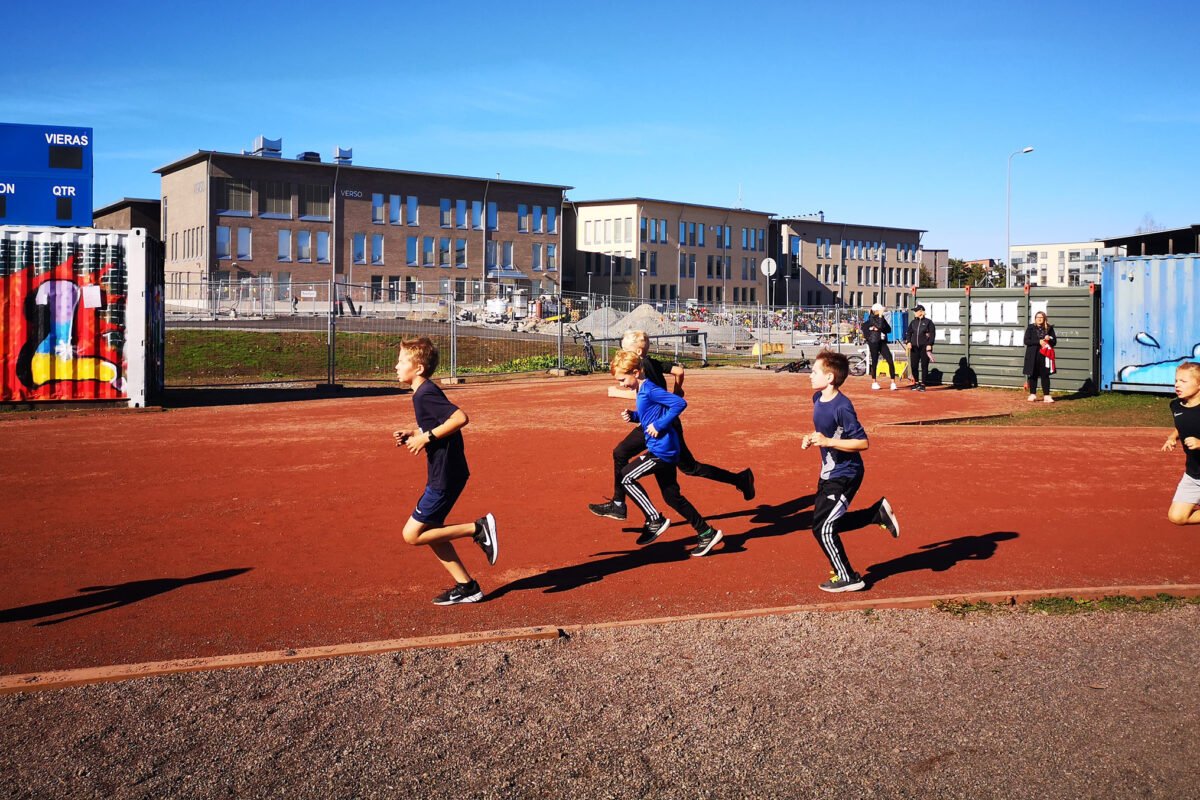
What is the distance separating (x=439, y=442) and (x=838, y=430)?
2790 mm

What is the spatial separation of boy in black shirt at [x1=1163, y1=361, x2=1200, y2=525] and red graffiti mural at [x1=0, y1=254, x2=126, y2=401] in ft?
59.8

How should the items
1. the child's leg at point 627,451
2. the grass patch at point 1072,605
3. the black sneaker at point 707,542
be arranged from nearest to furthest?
the grass patch at point 1072,605, the black sneaker at point 707,542, the child's leg at point 627,451

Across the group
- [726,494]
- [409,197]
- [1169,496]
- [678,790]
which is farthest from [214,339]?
[409,197]

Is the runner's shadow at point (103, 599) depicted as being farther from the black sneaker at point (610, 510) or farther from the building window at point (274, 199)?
the building window at point (274, 199)

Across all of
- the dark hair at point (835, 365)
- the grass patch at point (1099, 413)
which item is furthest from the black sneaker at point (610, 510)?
the grass patch at point (1099, 413)

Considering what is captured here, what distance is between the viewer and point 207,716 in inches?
202

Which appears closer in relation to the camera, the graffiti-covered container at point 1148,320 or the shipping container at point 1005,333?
the graffiti-covered container at point 1148,320

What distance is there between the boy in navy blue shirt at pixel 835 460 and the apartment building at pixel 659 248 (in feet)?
240

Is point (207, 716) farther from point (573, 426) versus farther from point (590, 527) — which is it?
point (573, 426)

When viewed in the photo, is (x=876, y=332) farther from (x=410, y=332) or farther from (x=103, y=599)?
(x=103, y=599)

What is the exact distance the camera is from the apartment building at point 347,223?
66.1m

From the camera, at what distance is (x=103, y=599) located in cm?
727

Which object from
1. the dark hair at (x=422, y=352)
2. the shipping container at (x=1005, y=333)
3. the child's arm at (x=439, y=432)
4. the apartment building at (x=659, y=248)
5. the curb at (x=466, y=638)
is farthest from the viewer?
the apartment building at (x=659, y=248)

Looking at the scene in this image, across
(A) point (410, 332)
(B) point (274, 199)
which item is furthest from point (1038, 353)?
(B) point (274, 199)
